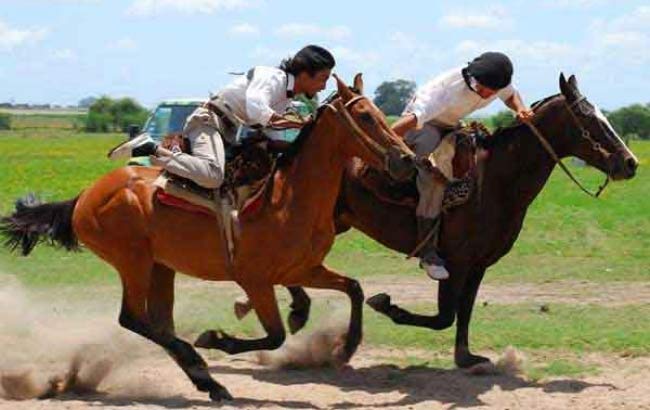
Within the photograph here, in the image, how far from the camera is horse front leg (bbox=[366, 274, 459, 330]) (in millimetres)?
9375

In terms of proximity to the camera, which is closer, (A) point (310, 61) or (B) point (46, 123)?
(A) point (310, 61)

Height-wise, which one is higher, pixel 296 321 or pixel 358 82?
pixel 358 82

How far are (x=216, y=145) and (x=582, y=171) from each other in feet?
104

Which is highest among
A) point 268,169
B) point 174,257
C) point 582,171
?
point 268,169

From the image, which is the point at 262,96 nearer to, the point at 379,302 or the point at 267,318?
the point at 267,318

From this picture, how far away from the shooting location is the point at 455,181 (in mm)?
9383

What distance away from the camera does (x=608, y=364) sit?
986 cm

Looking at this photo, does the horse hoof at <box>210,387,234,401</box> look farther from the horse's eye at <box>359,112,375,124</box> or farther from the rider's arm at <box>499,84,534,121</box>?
the rider's arm at <box>499,84,534,121</box>

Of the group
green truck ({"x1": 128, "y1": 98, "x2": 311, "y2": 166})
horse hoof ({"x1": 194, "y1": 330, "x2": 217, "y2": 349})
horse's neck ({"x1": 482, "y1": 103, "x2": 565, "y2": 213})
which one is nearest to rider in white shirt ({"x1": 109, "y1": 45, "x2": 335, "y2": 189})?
horse hoof ({"x1": 194, "y1": 330, "x2": 217, "y2": 349})

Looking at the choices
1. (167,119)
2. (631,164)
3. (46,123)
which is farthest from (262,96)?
(46,123)

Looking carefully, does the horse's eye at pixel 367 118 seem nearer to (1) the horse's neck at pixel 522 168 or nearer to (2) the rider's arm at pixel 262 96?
(2) the rider's arm at pixel 262 96

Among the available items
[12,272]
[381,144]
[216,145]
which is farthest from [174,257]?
[12,272]

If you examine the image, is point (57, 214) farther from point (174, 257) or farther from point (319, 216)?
point (319, 216)

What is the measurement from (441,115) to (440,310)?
56.0 inches
